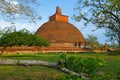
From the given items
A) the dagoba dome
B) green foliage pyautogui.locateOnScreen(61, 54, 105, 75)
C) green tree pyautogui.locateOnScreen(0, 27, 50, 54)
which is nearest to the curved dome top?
the dagoba dome

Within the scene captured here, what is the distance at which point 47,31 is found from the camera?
65.3m

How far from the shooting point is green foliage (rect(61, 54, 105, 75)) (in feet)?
21.5

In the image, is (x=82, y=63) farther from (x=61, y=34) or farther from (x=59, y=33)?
(x=59, y=33)

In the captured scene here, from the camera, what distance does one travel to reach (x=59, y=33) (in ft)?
212

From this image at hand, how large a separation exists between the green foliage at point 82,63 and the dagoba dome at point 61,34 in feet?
180

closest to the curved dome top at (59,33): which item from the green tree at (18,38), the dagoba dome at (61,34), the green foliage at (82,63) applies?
the dagoba dome at (61,34)

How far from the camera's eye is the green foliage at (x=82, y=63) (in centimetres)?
656

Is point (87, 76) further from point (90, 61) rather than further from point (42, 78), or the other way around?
point (42, 78)

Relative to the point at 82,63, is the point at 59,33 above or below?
above

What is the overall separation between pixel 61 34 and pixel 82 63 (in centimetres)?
5785

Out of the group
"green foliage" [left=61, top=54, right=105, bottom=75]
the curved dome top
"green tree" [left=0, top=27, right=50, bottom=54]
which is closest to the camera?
"green foliage" [left=61, top=54, right=105, bottom=75]

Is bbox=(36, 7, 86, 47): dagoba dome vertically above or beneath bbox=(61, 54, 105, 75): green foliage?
above

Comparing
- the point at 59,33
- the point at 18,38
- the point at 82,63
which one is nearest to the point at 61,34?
the point at 59,33

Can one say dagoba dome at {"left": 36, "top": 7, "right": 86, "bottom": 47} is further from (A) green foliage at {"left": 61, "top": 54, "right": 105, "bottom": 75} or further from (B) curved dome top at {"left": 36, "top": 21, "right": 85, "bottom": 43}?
(A) green foliage at {"left": 61, "top": 54, "right": 105, "bottom": 75}
